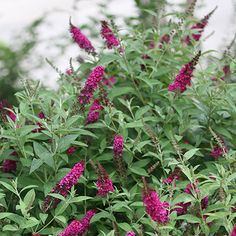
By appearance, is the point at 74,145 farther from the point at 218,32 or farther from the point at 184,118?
the point at 218,32

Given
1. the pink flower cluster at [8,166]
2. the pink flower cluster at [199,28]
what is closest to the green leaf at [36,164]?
the pink flower cluster at [8,166]

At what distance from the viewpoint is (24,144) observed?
2.79 m

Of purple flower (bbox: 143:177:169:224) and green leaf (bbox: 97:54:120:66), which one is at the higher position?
green leaf (bbox: 97:54:120:66)

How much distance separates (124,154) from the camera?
8.84 feet

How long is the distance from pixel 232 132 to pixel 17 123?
1.11 m

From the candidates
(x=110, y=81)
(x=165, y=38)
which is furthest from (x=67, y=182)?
(x=165, y=38)

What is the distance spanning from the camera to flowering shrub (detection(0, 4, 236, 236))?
2.27 metres

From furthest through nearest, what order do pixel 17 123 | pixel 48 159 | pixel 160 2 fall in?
1. pixel 160 2
2. pixel 17 123
3. pixel 48 159

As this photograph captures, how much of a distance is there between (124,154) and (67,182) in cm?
49

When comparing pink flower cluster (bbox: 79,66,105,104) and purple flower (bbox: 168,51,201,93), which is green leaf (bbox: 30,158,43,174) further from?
purple flower (bbox: 168,51,201,93)

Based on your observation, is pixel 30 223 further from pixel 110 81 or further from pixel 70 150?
pixel 110 81

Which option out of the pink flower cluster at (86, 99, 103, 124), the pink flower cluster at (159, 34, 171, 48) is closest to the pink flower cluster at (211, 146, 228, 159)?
the pink flower cluster at (86, 99, 103, 124)

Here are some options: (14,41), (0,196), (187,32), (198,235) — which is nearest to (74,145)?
(0,196)

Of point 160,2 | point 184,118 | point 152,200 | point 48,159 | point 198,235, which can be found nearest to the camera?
point 152,200
